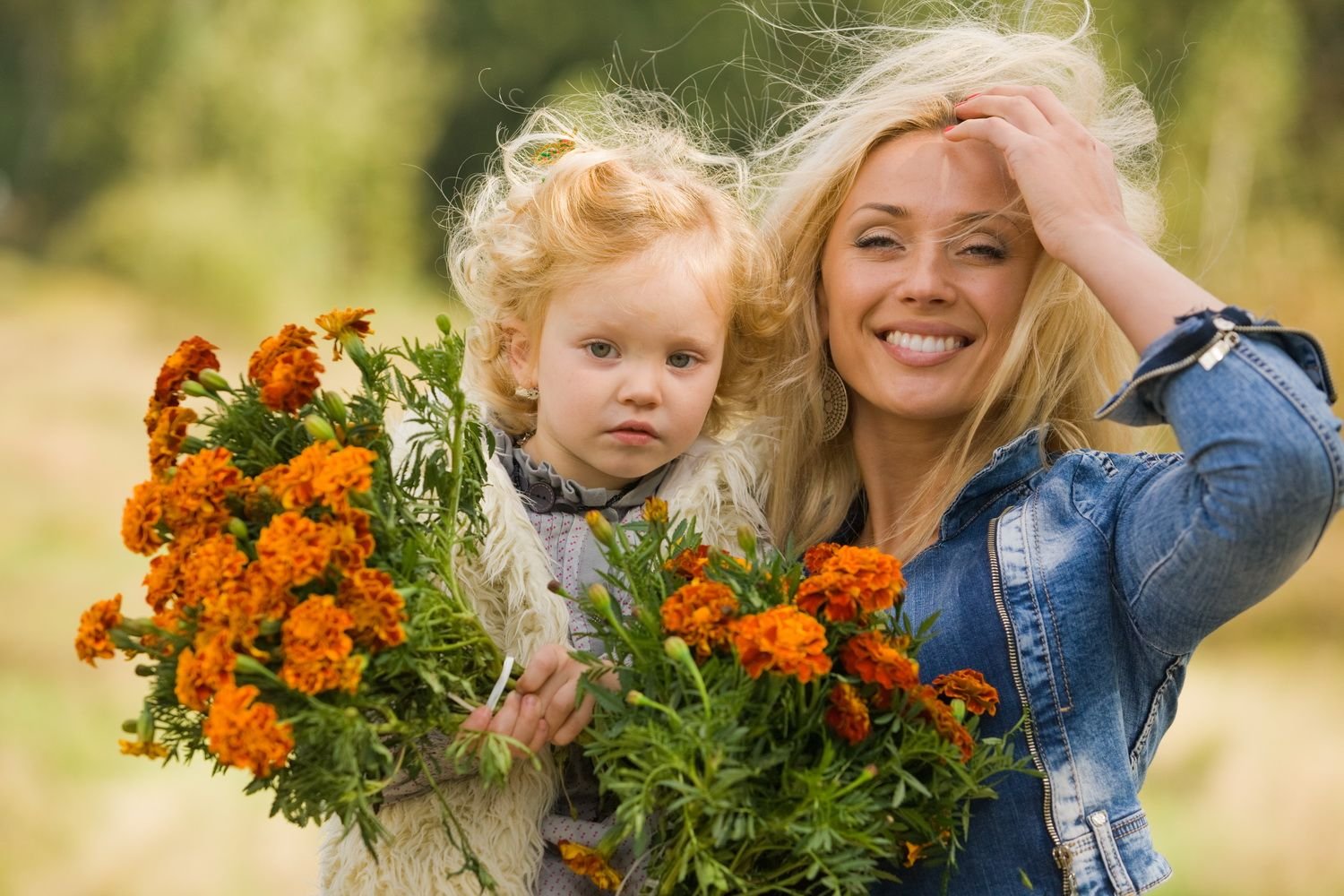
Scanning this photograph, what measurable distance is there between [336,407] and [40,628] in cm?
487

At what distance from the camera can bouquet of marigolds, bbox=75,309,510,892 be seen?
50.3 inches

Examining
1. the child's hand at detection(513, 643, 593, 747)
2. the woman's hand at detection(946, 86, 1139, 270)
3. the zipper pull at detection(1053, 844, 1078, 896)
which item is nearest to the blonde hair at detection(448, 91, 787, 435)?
the woman's hand at detection(946, 86, 1139, 270)

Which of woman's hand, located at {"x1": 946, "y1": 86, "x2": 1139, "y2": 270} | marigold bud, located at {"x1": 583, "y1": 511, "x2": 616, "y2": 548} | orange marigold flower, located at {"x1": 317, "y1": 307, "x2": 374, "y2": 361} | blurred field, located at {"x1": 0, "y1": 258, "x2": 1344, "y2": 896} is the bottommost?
blurred field, located at {"x1": 0, "y1": 258, "x2": 1344, "y2": 896}

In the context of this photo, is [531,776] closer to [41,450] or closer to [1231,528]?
[1231,528]

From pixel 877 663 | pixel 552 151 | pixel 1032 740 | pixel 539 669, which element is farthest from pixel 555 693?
pixel 552 151

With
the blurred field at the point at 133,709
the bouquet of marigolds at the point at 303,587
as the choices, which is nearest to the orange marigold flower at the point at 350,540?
the bouquet of marigolds at the point at 303,587

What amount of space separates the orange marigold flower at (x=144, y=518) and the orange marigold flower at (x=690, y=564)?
534 mm

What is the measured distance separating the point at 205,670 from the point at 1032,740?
3.10ft

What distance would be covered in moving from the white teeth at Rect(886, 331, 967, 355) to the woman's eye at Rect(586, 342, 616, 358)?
1.34 feet

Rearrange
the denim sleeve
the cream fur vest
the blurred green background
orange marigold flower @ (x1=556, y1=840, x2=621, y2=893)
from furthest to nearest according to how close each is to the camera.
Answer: the blurred green background, the cream fur vest, orange marigold flower @ (x1=556, y1=840, x2=621, y2=893), the denim sleeve

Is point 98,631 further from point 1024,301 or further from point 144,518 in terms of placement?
point 1024,301

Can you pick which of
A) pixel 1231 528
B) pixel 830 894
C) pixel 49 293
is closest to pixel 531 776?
pixel 830 894

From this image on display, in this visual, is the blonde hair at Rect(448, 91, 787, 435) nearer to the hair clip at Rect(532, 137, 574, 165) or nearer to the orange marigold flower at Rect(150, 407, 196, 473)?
the hair clip at Rect(532, 137, 574, 165)

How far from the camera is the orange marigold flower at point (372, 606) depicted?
131 cm
